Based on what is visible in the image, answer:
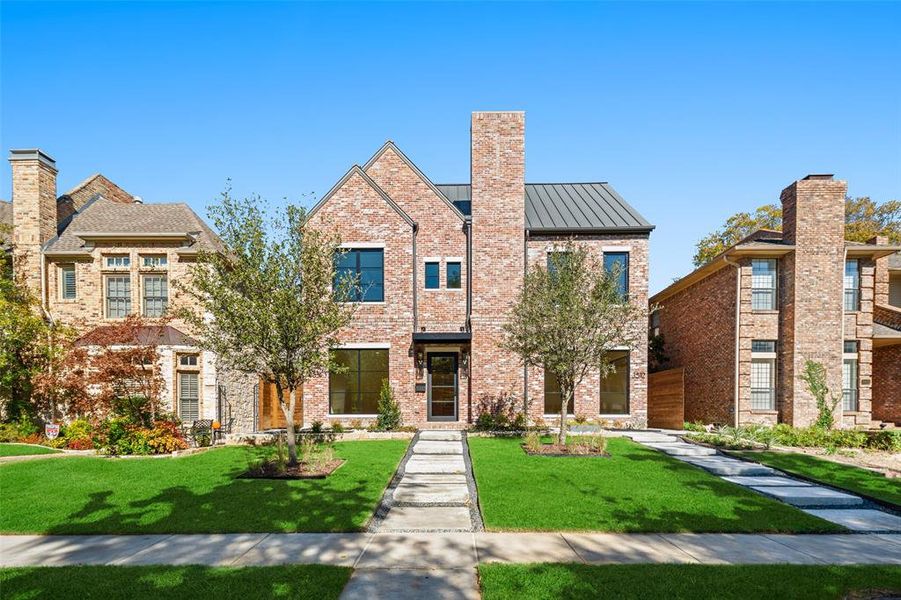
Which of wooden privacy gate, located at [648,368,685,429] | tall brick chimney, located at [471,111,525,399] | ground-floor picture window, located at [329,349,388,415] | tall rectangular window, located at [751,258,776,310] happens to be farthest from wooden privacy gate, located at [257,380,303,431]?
tall rectangular window, located at [751,258,776,310]

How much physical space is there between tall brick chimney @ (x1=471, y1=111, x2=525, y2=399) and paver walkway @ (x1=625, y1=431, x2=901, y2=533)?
20.0ft

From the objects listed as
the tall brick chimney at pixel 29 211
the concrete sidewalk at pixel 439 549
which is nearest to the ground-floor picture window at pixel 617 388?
the concrete sidewalk at pixel 439 549

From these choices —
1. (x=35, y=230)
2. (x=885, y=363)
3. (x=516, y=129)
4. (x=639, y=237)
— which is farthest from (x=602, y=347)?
(x=35, y=230)

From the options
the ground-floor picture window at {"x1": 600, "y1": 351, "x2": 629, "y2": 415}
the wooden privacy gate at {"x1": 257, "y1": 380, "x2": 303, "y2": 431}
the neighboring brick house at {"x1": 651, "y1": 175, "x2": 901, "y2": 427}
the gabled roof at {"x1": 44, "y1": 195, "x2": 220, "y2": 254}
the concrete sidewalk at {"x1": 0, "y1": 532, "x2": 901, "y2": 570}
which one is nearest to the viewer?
the concrete sidewalk at {"x1": 0, "y1": 532, "x2": 901, "y2": 570}

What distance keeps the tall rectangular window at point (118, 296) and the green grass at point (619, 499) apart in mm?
14333

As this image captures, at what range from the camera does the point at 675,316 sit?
22797 millimetres

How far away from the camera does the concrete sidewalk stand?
6.12 meters

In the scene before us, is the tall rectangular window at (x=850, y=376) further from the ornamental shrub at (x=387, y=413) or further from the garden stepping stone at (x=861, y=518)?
the ornamental shrub at (x=387, y=413)

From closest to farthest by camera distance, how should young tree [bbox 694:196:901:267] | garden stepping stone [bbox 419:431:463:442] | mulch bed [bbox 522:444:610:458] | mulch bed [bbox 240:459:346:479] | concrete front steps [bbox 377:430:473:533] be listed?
concrete front steps [bbox 377:430:473:533] < mulch bed [bbox 240:459:346:479] < mulch bed [bbox 522:444:610:458] < garden stepping stone [bbox 419:431:463:442] < young tree [bbox 694:196:901:267]

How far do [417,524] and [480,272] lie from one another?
11.2 m

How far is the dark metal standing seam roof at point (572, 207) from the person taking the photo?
17812 millimetres

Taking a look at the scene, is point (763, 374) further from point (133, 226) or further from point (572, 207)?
point (133, 226)

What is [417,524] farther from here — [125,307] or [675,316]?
[675,316]

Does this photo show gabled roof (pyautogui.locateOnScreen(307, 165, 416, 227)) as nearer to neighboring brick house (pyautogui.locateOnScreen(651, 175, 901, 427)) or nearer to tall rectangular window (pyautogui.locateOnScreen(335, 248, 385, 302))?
tall rectangular window (pyautogui.locateOnScreen(335, 248, 385, 302))
